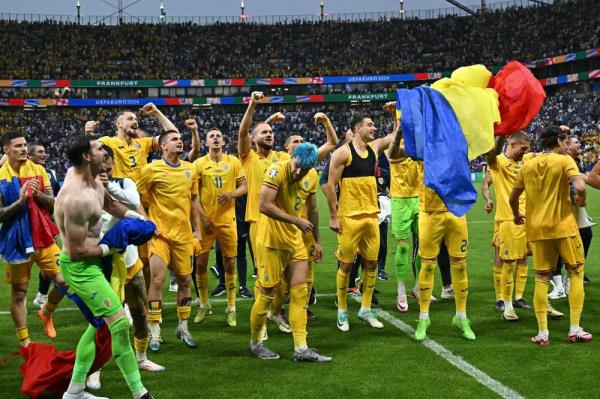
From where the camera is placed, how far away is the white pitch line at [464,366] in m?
5.42

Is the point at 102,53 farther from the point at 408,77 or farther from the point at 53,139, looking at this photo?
the point at 408,77

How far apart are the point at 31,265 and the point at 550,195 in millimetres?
5622

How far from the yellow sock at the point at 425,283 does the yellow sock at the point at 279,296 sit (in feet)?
4.94

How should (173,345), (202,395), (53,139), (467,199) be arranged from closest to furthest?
(202,395)
(467,199)
(173,345)
(53,139)

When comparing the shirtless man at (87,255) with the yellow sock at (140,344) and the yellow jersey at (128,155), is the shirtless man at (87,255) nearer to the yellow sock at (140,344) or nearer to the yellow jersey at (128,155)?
the yellow sock at (140,344)

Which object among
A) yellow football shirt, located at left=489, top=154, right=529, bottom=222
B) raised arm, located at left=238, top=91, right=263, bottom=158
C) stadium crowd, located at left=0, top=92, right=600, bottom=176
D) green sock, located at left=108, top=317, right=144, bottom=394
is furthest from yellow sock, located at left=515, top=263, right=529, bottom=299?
stadium crowd, located at left=0, top=92, right=600, bottom=176

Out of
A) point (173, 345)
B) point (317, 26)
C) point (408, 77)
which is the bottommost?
point (173, 345)

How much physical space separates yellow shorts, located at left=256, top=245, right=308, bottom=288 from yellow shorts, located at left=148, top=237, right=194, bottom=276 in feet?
3.45

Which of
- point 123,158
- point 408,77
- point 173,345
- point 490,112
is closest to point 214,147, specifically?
point 123,158

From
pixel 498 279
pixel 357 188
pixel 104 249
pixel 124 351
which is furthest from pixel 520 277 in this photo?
pixel 104 249

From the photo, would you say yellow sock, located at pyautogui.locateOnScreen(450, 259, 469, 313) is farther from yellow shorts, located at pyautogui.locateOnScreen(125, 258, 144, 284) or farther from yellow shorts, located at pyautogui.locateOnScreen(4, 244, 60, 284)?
yellow shorts, located at pyautogui.locateOnScreen(4, 244, 60, 284)

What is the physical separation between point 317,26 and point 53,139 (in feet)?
94.5

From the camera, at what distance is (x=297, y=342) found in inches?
255

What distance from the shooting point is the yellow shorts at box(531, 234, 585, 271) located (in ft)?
22.0
